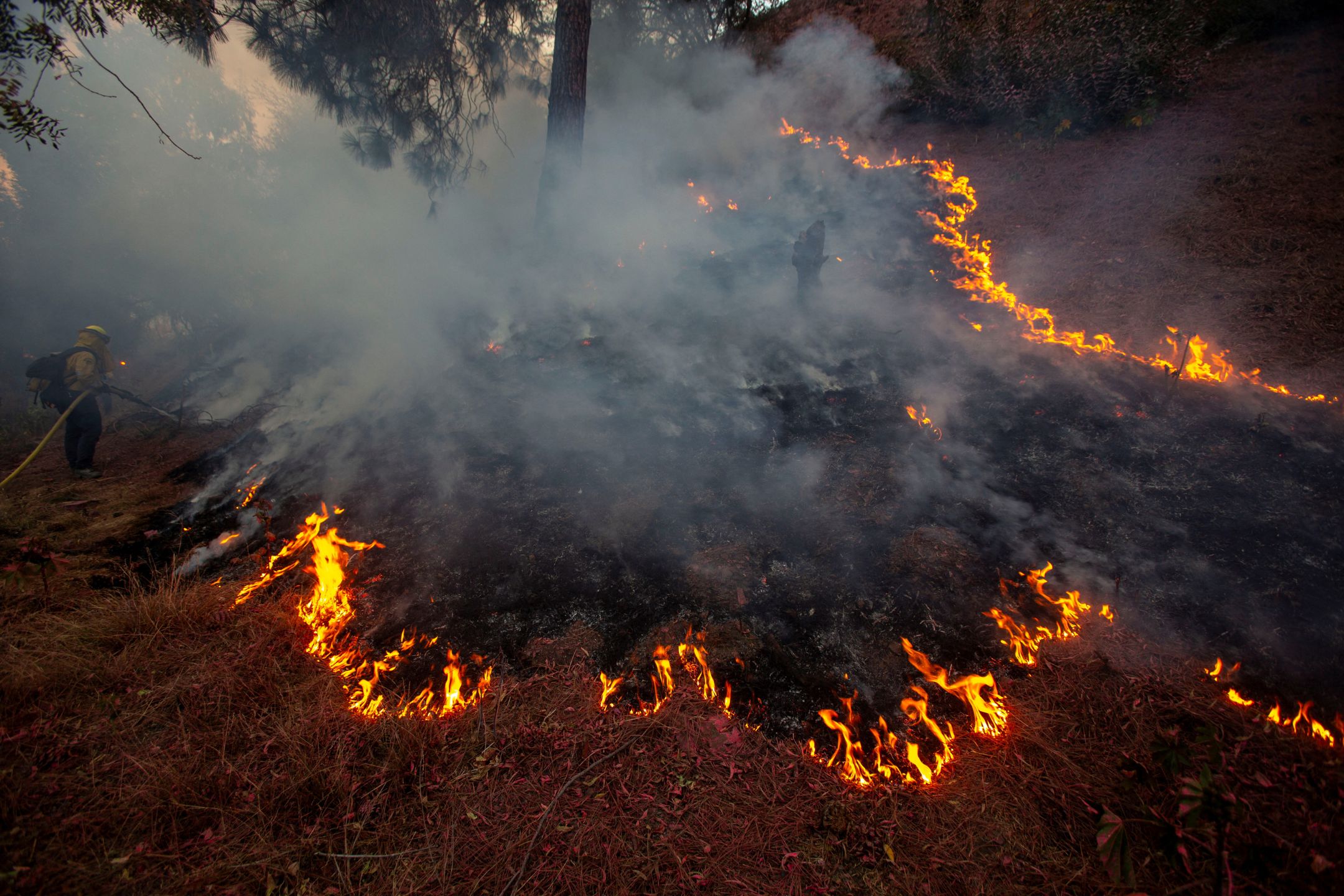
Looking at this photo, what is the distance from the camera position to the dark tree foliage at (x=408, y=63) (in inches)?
283

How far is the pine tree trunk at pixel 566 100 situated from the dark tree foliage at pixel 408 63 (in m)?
0.64

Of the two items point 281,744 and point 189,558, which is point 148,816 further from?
point 189,558

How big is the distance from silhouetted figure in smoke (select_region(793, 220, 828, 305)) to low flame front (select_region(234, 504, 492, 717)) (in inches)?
255

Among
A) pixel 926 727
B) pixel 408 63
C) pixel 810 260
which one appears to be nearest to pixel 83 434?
pixel 408 63

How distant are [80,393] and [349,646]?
6395 mm

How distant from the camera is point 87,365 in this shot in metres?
6.26

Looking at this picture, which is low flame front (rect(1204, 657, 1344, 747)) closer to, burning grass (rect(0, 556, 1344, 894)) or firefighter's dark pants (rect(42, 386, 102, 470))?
burning grass (rect(0, 556, 1344, 894))

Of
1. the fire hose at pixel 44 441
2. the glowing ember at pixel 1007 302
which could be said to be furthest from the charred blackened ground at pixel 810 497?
the fire hose at pixel 44 441

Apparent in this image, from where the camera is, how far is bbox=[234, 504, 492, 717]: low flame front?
313cm

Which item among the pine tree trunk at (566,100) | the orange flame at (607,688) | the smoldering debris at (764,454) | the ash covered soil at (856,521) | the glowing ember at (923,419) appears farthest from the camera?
the pine tree trunk at (566,100)

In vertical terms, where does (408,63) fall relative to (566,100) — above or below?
above

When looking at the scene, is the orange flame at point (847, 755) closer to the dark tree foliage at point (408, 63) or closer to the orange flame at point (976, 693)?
the orange flame at point (976, 693)

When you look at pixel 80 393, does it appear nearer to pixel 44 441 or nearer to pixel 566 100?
pixel 44 441

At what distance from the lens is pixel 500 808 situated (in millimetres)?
2570
